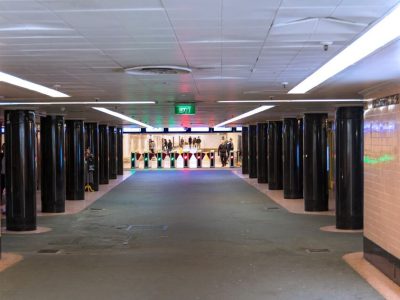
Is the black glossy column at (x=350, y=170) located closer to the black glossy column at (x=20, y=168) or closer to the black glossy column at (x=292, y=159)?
the black glossy column at (x=292, y=159)

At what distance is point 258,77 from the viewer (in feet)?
25.7

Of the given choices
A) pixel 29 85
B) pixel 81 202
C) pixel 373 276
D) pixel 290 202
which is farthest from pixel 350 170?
pixel 81 202

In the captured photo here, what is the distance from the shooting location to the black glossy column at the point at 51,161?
15133 mm

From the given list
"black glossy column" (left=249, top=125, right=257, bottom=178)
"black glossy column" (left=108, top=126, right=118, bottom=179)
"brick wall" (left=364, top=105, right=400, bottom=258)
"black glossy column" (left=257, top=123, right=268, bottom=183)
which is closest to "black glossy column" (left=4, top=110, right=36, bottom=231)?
"brick wall" (left=364, top=105, right=400, bottom=258)

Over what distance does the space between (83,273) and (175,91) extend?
3.50 m

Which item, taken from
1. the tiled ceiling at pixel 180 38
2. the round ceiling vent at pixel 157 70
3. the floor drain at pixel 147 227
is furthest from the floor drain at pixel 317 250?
the round ceiling vent at pixel 157 70

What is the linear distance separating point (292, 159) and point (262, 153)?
635 cm

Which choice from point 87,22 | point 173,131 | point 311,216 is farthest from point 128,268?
point 173,131

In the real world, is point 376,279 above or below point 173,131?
below

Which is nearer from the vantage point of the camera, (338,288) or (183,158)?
(338,288)

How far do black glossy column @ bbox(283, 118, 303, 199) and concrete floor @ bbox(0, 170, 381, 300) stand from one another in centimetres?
259

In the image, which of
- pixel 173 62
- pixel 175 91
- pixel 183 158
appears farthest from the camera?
pixel 183 158

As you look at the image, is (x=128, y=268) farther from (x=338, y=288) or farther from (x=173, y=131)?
(x=173, y=131)

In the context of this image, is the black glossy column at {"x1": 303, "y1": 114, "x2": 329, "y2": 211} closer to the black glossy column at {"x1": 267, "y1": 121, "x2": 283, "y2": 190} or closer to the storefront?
the black glossy column at {"x1": 267, "y1": 121, "x2": 283, "y2": 190}
